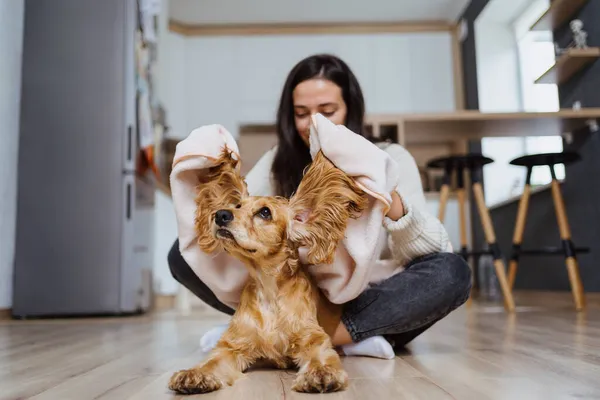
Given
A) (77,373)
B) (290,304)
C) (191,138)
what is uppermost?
(191,138)

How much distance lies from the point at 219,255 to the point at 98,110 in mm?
1973

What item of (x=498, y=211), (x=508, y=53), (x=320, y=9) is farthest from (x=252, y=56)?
(x=498, y=211)

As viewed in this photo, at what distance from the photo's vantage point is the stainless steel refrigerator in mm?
2938

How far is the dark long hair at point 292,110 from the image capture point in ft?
5.92

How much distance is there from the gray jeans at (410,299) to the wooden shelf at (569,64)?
7.82 ft

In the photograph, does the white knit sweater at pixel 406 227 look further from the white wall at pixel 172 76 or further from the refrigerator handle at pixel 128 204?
the white wall at pixel 172 76

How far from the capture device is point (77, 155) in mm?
3002

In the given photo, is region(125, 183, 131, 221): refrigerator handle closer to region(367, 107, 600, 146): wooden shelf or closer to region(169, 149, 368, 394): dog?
region(367, 107, 600, 146): wooden shelf

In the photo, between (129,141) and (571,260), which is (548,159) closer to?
(571,260)

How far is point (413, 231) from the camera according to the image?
58.9 inches

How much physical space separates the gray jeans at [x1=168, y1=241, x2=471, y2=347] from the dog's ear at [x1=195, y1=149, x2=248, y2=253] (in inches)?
17.1

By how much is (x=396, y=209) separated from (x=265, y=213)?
1.25 feet

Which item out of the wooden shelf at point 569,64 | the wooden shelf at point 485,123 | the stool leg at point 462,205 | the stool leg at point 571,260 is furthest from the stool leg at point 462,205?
the wooden shelf at point 569,64

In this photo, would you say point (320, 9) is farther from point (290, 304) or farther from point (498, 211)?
point (290, 304)
